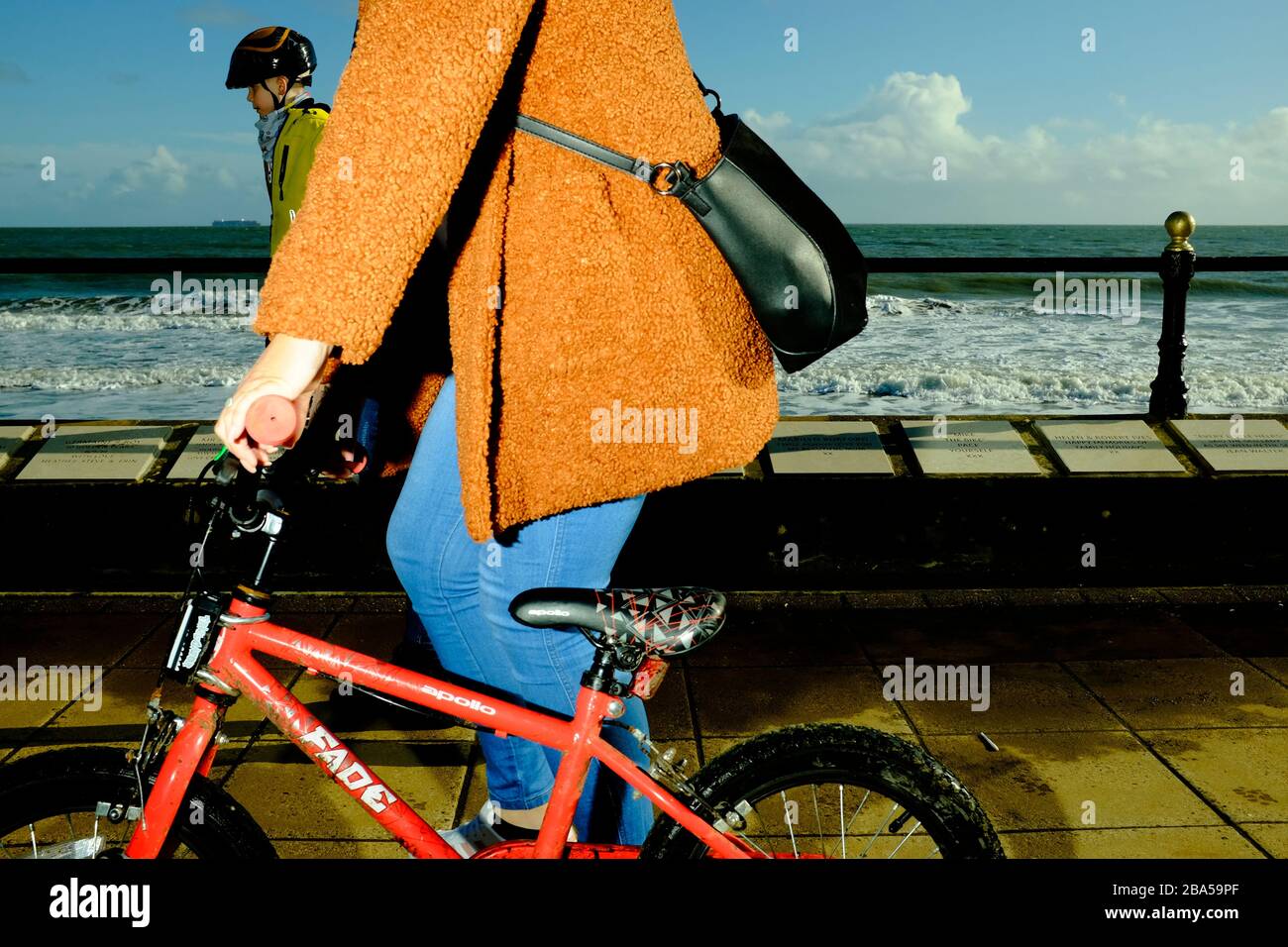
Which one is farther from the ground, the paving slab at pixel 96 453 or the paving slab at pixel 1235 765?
the paving slab at pixel 96 453

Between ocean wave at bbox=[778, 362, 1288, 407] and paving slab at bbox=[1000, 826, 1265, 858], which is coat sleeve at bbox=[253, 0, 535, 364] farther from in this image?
ocean wave at bbox=[778, 362, 1288, 407]

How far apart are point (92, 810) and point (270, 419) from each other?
693mm

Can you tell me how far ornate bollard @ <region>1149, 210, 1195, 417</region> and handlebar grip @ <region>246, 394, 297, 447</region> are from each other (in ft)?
14.0

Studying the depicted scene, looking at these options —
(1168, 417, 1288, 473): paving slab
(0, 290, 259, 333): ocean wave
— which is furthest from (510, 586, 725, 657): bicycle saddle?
(0, 290, 259, 333): ocean wave

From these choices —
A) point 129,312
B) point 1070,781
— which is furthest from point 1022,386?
point 129,312

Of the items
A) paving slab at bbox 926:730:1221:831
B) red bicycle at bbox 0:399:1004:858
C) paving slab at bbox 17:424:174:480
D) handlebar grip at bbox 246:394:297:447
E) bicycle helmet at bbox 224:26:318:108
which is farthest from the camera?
paving slab at bbox 17:424:174:480

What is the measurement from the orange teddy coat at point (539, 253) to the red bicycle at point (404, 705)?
0.67 feet

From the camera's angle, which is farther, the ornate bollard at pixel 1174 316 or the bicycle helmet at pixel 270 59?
the ornate bollard at pixel 1174 316

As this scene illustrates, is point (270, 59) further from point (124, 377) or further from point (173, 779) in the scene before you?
point (124, 377)

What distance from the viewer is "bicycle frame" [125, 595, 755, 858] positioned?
4.79 ft

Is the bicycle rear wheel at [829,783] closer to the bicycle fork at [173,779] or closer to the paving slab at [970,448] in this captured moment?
the bicycle fork at [173,779]

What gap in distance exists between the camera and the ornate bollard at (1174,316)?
4.63m

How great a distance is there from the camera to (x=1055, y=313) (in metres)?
16.0

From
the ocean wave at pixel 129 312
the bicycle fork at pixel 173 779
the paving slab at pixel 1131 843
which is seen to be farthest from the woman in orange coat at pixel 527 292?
the ocean wave at pixel 129 312
